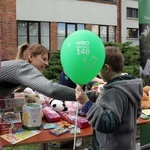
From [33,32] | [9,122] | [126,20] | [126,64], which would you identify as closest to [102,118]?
[9,122]

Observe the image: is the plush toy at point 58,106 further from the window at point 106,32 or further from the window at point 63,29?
the window at point 106,32

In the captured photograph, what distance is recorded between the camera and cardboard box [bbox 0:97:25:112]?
7.07 ft

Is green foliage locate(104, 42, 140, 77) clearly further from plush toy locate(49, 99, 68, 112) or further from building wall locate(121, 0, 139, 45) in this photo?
plush toy locate(49, 99, 68, 112)

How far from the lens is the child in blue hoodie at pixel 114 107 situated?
5.24ft

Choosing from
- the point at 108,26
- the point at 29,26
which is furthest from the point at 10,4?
the point at 108,26

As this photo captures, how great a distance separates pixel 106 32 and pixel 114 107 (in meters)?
13.9

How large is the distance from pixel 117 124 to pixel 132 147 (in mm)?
330

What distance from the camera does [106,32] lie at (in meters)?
15.1

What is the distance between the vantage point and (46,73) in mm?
9398

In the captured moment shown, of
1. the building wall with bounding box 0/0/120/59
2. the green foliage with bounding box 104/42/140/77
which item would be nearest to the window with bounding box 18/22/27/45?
the building wall with bounding box 0/0/120/59

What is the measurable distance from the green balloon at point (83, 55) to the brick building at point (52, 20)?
30.1 ft

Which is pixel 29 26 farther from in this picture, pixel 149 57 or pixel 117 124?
pixel 117 124

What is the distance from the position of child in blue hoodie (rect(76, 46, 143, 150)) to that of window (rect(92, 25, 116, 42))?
516 inches

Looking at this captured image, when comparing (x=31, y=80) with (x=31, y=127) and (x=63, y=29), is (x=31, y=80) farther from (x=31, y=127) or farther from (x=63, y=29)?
(x=63, y=29)
